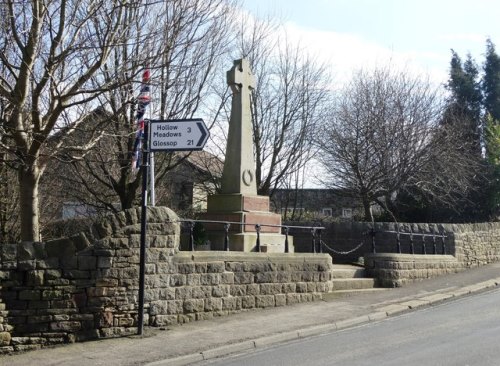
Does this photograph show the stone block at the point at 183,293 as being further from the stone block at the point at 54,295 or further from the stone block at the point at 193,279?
the stone block at the point at 54,295

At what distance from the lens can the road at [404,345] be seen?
23.4 feet

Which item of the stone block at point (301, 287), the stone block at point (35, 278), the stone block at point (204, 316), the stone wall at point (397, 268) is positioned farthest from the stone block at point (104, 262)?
the stone wall at point (397, 268)

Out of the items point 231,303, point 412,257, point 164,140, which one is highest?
point 164,140

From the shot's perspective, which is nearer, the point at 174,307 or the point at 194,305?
the point at 174,307

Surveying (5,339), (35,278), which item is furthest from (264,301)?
(5,339)

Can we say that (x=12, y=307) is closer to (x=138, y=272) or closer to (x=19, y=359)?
(x=19, y=359)

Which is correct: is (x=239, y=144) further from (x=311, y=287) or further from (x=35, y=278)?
(x=35, y=278)

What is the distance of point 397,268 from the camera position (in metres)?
14.2

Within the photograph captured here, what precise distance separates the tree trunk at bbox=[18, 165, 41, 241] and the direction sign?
198 cm

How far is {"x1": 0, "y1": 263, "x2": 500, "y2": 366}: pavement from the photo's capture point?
7418 millimetres

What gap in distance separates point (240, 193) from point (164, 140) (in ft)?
15.0

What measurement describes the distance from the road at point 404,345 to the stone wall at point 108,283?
210 centimetres

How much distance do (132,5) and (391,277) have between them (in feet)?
29.7

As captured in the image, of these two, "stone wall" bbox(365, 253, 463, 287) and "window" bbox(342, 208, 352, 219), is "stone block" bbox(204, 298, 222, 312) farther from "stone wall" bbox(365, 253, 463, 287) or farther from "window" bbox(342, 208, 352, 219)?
"window" bbox(342, 208, 352, 219)
